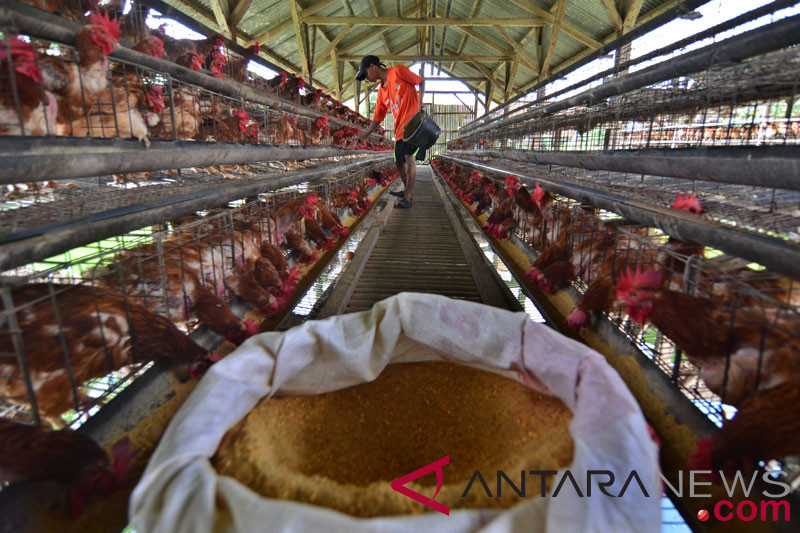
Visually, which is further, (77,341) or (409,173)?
(409,173)

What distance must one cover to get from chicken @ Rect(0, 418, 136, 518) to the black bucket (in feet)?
13.2

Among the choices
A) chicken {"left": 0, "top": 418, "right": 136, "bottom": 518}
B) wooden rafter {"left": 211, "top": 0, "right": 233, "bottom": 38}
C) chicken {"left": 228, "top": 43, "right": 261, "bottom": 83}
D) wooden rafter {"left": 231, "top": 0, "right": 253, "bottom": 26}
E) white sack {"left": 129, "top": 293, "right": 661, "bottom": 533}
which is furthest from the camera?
wooden rafter {"left": 231, "top": 0, "right": 253, "bottom": 26}

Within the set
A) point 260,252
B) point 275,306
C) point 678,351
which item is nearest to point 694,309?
point 678,351

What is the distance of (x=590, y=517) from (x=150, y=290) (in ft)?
6.05

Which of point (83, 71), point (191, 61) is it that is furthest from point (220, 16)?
point (83, 71)

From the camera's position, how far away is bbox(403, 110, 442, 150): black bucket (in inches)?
172

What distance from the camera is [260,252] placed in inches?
102

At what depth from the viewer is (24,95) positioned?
63.1 inches

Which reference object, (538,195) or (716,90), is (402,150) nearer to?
(538,195)

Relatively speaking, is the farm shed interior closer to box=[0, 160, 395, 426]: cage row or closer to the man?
box=[0, 160, 395, 426]: cage row

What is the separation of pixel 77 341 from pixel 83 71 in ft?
3.97

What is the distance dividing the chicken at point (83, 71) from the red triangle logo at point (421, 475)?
6.02ft

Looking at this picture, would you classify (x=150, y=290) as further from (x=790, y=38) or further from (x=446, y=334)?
(x=790, y=38)

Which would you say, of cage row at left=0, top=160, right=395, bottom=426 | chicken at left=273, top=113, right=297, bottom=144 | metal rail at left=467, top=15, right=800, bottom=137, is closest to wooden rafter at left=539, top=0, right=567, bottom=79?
chicken at left=273, top=113, right=297, bottom=144
